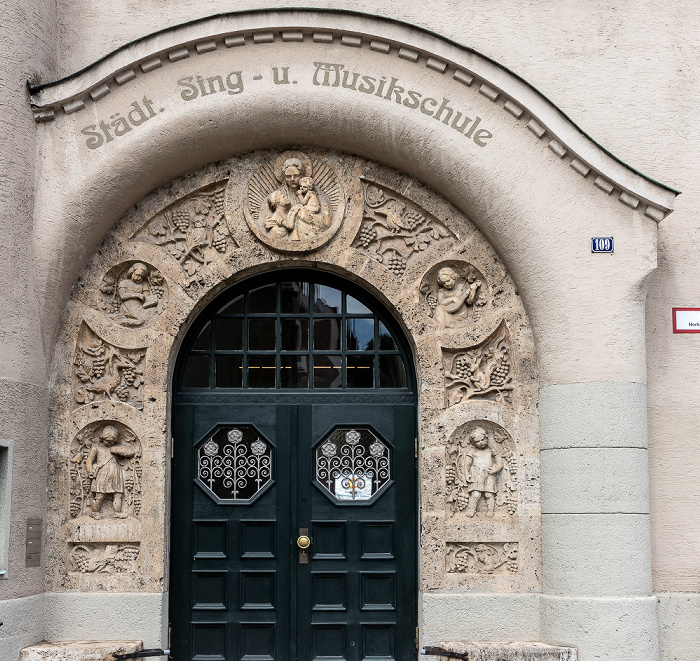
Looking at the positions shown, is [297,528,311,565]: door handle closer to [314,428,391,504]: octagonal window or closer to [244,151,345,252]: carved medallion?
[314,428,391,504]: octagonal window

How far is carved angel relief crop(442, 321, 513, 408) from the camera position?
7609 millimetres

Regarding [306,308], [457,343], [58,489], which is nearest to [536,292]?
[457,343]

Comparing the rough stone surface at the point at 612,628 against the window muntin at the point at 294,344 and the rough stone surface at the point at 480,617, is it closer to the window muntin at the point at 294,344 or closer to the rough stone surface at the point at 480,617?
the rough stone surface at the point at 480,617

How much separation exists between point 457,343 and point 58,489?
138 inches

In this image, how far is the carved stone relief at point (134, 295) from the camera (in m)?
7.70

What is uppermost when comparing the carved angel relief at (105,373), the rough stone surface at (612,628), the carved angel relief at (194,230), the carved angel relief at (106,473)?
the carved angel relief at (194,230)

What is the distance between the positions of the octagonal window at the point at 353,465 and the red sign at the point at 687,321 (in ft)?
8.68

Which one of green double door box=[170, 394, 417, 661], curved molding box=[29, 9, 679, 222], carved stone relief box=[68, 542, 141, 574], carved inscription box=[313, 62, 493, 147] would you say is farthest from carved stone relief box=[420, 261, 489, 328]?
carved stone relief box=[68, 542, 141, 574]

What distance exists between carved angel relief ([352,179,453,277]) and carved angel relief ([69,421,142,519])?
101 inches

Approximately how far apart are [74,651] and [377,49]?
531cm

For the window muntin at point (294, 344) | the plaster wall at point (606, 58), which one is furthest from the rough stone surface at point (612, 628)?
the window muntin at point (294, 344)

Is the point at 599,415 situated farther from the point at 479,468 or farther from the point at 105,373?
the point at 105,373

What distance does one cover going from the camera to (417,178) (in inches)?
307

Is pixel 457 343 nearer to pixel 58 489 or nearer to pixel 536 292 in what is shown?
pixel 536 292
